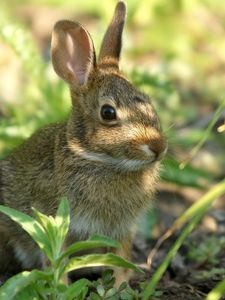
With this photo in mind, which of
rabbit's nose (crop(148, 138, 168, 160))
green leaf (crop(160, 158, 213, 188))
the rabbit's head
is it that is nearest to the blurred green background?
green leaf (crop(160, 158, 213, 188))

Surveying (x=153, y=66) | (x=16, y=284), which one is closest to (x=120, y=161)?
(x=16, y=284)

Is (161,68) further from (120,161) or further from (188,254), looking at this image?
(120,161)

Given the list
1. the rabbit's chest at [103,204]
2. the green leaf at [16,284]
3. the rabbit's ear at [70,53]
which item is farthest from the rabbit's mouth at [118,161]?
the green leaf at [16,284]

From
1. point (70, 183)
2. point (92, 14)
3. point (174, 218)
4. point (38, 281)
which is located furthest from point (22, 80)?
point (38, 281)

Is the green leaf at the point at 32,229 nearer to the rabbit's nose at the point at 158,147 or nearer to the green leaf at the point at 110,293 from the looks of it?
the green leaf at the point at 110,293

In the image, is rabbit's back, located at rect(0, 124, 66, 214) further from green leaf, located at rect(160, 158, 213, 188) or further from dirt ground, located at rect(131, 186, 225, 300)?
green leaf, located at rect(160, 158, 213, 188)
